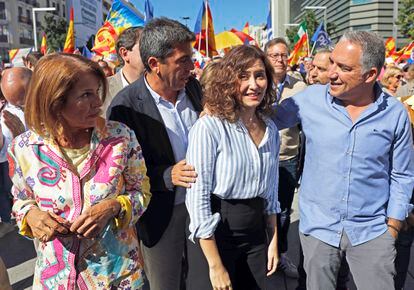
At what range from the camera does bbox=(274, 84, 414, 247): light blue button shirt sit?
206 centimetres

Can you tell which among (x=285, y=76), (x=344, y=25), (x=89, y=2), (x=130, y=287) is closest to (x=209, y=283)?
(x=130, y=287)

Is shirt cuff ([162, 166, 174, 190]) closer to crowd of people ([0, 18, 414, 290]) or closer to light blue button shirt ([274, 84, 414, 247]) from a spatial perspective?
crowd of people ([0, 18, 414, 290])

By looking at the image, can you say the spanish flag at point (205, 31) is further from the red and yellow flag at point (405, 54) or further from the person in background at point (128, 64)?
the red and yellow flag at point (405, 54)

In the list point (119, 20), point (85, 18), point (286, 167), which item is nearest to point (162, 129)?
point (286, 167)

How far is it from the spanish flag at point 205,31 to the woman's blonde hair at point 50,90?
321 inches

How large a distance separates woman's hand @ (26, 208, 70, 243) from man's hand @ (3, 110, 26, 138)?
2298mm

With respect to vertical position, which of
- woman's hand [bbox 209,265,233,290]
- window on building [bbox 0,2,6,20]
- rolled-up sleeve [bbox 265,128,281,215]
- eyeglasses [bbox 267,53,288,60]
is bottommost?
woman's hand [bbox 209,265,233,290]

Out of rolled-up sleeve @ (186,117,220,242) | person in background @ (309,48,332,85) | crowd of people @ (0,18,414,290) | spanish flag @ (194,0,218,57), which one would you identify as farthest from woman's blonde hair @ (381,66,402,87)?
spanish flag @ (194,0,218,57)

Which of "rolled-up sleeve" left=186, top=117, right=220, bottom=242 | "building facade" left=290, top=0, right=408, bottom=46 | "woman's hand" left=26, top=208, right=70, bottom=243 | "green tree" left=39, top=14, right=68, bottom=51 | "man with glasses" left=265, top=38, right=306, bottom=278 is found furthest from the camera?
"building facade" left=290, top=0, right=408, bottom=46

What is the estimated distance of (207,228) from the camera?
186cm

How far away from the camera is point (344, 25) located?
176 feet

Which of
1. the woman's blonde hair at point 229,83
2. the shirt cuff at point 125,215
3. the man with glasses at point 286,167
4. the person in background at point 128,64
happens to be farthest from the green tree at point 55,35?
the shirt cuff at point 125,215

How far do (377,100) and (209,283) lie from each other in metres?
1.29

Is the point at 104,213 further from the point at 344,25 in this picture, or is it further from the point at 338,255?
the point at 344,25
